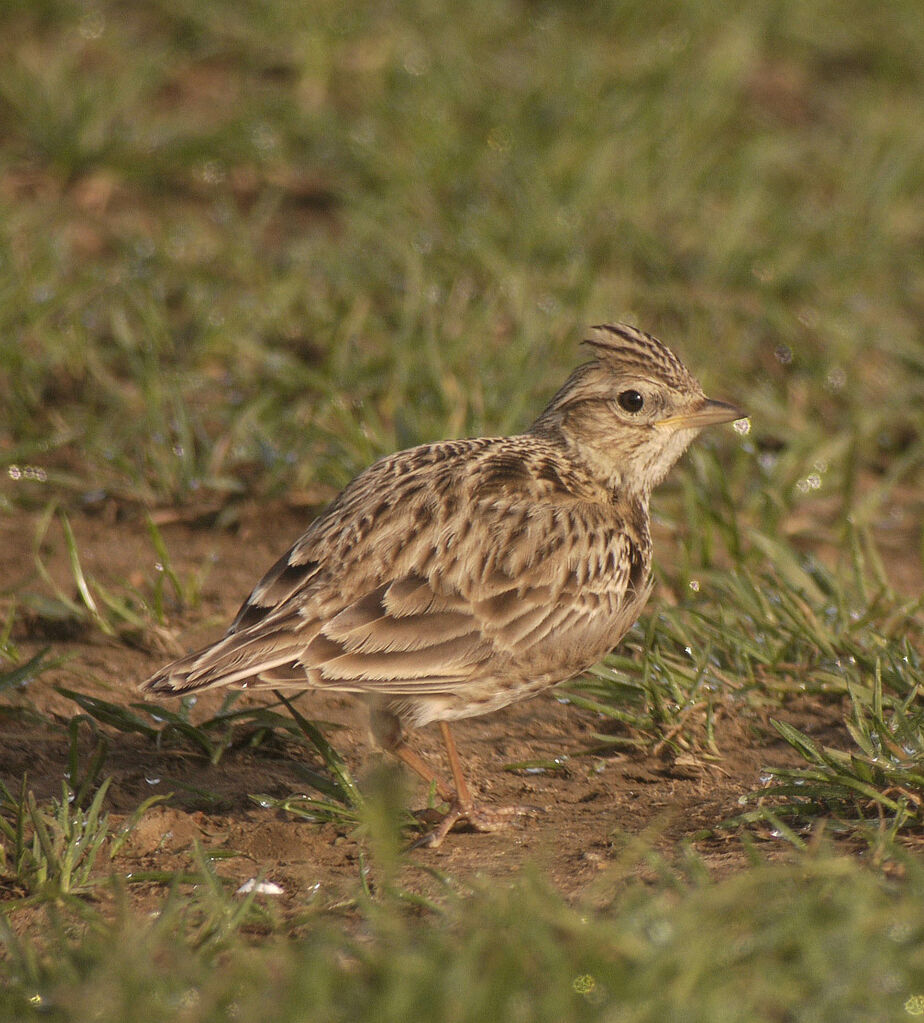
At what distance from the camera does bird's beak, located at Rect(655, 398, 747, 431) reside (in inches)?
208

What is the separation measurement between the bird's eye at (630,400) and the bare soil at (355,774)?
1.11 metres

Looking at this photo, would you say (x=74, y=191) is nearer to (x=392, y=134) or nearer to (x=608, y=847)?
(x=392, y=134)

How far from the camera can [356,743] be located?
5.13 meters

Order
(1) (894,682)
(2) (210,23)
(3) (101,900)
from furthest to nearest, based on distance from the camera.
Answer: (2) (210,23) → (1) (894,682) → (3) (101,900)

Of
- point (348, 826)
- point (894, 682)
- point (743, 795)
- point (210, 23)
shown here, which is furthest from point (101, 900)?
point (210, 23)

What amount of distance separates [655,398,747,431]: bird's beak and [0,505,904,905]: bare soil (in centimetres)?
101

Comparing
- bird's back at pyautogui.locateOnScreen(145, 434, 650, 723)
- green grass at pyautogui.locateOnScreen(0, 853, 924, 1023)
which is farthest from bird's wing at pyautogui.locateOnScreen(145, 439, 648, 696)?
green grass at pyautogui.locateOnScreen(0, 853, 924, 1023)

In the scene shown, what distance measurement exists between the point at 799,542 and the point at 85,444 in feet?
10.7

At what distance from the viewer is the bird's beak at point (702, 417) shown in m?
5.28

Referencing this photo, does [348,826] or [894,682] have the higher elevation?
[894,682]

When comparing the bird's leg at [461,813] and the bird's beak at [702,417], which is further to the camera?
the bird's beak at [702,417]

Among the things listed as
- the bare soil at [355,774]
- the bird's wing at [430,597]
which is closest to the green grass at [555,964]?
the bare soil at [355,774]

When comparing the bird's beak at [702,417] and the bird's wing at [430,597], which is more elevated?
the bird's beak at [702,417]

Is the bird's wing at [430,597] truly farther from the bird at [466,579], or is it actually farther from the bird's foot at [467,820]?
the bird's foot at [467,820]
